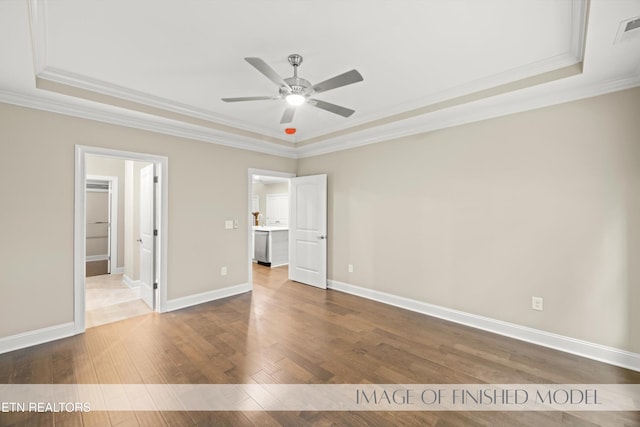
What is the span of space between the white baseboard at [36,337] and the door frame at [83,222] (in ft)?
0.25

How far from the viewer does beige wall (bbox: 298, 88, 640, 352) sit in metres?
A: 2.48

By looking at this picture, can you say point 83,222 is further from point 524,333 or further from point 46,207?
point 524,333

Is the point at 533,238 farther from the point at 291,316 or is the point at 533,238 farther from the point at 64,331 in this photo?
the point at 64,331

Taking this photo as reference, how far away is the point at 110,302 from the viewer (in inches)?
162

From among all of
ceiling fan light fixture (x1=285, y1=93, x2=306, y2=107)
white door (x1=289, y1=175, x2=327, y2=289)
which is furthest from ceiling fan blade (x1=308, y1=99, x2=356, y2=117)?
white door (x1=289, y1=175, x2=327, y2=289)

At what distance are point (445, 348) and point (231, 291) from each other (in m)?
3.23

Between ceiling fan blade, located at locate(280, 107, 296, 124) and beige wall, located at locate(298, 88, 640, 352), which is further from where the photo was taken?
ceiling fan blade, located at locate(280, 107, 296, 124)

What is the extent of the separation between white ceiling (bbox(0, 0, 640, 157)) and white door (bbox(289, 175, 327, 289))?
1.76 meters

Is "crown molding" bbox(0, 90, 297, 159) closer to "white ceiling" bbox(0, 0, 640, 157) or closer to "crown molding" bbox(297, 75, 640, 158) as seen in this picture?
"white ceiling" bbox(0, 0, 640, 157)

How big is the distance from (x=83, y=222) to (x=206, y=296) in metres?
1.85

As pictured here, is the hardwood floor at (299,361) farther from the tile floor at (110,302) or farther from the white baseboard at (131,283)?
the white baseboard at (131,283)

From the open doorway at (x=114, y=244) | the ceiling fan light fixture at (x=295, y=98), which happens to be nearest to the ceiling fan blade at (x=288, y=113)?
the ceiling fan light fixture at (x=295, y=98)

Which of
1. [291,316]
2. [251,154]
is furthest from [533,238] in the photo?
[251,154]

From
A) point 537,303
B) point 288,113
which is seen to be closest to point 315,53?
point 288,113
